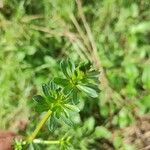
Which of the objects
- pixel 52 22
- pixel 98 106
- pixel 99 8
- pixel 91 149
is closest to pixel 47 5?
pixel 52 22

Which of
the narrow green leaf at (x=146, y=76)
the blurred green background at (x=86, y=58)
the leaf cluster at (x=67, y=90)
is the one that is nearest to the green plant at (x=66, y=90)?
the leaf cluster at (x=67, y=90)

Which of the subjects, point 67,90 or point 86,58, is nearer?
point 67,90

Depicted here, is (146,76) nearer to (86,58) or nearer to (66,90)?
(86,58)

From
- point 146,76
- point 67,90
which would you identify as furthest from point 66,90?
point 146,76

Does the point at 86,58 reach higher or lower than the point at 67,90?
higher

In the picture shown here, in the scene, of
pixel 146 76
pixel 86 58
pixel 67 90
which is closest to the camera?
pixel 67 90

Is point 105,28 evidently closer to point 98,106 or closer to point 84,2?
point 84,2

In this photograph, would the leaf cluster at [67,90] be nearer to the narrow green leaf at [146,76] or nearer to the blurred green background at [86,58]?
the blurred green background at [86,58]
